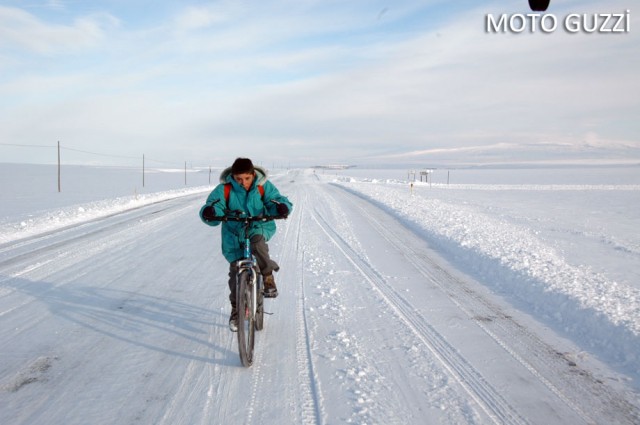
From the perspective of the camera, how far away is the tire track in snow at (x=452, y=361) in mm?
3615

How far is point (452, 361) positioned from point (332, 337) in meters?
1.30

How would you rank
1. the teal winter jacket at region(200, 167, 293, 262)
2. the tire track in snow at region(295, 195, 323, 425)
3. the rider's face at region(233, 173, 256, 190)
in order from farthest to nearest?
the teal winter jacket at region(200, 167, 293, 262), the rider's face at region(233, 173, 256, 190), the tire track in snow at region(295, 195, 323, 425)

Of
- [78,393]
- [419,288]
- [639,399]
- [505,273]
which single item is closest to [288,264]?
[419,288]

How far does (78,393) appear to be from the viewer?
3.84 meters

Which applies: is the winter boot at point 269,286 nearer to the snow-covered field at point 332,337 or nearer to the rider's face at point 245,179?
the snow-covered field at point 332,337

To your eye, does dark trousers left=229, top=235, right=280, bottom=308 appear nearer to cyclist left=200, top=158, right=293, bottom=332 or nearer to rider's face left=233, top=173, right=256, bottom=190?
cyclist left=200, top=158, right=293, bottom=332

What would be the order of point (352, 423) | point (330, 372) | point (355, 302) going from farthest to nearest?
point (355, 302) < point (330, 372) < point (352, 423)

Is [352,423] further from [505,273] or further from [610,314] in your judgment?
[505,273]

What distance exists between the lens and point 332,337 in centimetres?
509

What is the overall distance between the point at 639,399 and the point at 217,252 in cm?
789

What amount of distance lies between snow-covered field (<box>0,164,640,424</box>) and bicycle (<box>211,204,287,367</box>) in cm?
24

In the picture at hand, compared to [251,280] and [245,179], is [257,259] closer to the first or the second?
[251,280]

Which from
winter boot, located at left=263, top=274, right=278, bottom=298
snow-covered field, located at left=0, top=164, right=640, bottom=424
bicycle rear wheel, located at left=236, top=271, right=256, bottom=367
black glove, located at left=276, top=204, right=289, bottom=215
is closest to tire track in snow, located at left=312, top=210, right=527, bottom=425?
snow-covered field, located at left=0, top=164, right=640, bottom=424

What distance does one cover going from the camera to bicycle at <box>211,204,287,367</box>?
4.27 m
